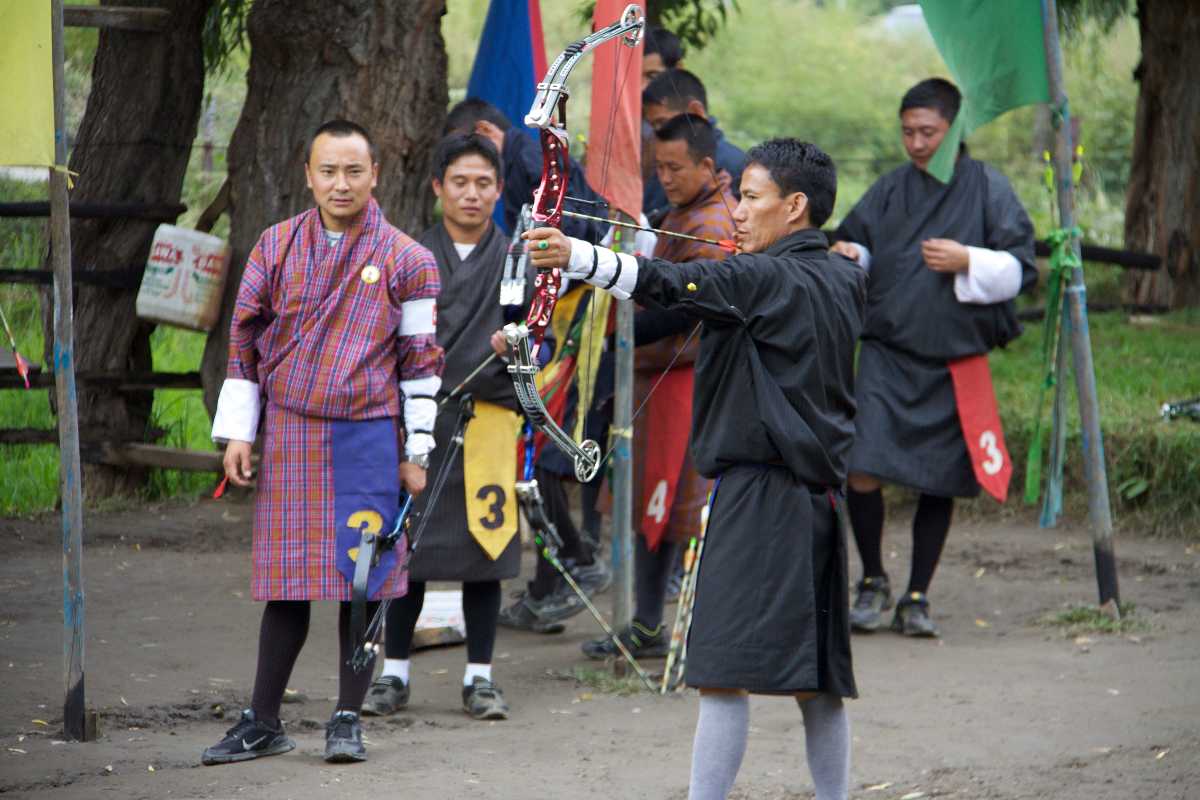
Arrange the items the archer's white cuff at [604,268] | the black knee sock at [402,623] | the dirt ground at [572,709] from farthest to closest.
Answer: the black knee sock at [402,623] → the dirt ground at [572,709] → the archer's white cuff at [604,268]

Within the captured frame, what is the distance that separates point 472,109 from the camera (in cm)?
511

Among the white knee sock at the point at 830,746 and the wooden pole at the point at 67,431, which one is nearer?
the white knee sock at the point at 830,746

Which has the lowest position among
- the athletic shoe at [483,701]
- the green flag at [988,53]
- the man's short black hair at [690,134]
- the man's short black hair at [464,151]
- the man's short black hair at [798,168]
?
the athletic shoe at [483,701]

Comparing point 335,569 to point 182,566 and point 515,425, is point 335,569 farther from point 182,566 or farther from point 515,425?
point 182,566

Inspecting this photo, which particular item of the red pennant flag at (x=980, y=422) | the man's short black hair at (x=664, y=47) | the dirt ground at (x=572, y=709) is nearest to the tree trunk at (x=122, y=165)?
the dirt ground at (x=572, y=709)

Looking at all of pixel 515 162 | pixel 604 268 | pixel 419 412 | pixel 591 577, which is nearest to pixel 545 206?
pixel 604 268

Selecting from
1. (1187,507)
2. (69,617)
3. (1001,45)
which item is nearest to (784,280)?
(69,617)

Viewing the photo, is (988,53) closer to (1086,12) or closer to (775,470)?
(775,470)

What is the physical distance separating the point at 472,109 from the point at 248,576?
85.1 inches

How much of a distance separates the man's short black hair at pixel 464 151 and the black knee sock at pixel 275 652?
4.34 ft

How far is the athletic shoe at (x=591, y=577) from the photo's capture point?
6094mm

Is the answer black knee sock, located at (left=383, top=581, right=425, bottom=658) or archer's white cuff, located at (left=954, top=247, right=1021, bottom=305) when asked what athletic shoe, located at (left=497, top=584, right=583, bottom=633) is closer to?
black knee sock, located at (left=383, top=581, right=425, bottom=658)

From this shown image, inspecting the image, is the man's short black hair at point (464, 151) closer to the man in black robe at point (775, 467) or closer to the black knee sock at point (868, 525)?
the man in black robe at point (775, 467)

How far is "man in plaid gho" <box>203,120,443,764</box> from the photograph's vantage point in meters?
3.86
